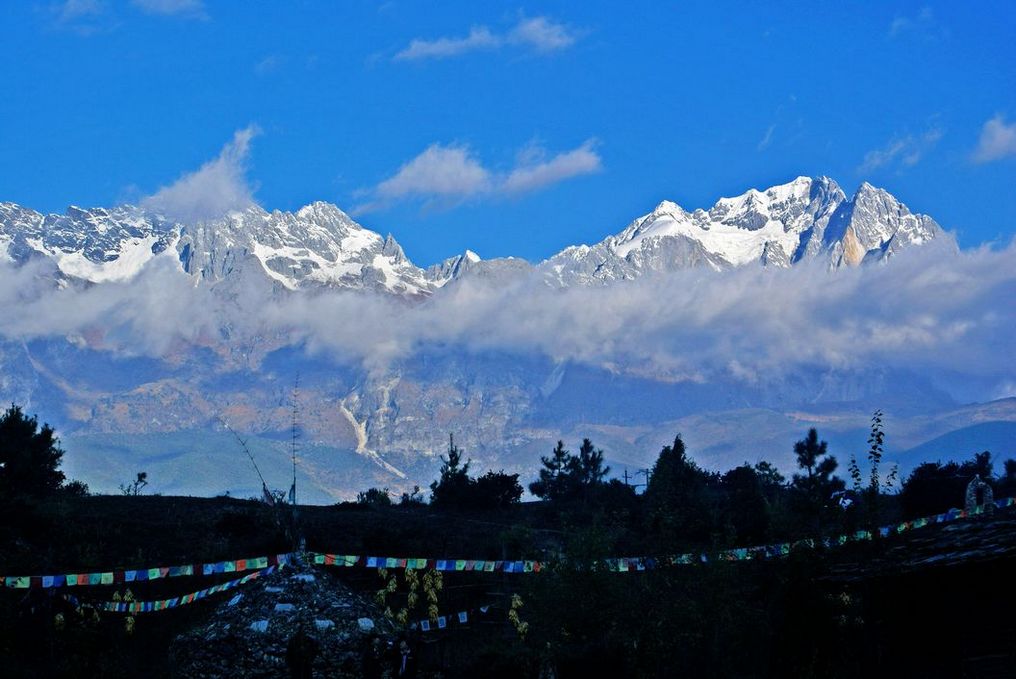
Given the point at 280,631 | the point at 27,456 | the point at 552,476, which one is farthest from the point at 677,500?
the point at 552,476

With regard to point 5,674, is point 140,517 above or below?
above

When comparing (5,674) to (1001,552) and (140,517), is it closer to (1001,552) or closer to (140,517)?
(1001,552)

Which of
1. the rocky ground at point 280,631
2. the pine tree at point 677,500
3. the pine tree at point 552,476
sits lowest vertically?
the rocky ground at point 280,631

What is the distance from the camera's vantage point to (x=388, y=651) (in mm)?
31297

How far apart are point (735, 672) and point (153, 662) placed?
17477mm

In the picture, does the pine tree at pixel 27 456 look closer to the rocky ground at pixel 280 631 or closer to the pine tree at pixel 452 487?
the pine tree at pixel 452 487

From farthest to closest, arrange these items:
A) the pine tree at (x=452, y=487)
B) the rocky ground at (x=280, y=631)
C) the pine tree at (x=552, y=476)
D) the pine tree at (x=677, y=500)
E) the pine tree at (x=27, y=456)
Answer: the pine tree at (x=552, y=476), the pine tree at (x=452, y=487), the pine tree at (x=27, y=456), the pine tree at (x=677, y=500), the rocky ground at (x=280, y=631)

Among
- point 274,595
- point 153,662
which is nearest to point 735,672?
point 274,595

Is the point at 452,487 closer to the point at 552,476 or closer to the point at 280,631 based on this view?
the point at 552,476

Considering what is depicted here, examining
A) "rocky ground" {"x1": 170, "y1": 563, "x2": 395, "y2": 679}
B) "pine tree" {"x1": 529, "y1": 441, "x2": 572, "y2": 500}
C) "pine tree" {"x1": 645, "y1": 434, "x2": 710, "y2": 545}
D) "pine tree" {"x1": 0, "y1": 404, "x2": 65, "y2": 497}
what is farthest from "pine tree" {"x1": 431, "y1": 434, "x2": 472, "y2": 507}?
"rocky ground" {"x1": 170, "y1": 563, "x2": 395, "y2": 679}

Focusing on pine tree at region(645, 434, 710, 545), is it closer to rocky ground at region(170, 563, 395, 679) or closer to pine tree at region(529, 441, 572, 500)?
rocky ground at region(170, 563, 395, 679)

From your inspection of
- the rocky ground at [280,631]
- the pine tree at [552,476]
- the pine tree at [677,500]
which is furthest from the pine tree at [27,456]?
the rocky ground at [280,631]

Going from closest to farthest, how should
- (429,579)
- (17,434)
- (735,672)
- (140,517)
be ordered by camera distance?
1. (735,672)
2. (429,579)
3. (140,517)
4. (17,434)

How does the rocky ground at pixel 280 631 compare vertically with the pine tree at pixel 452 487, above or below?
below
